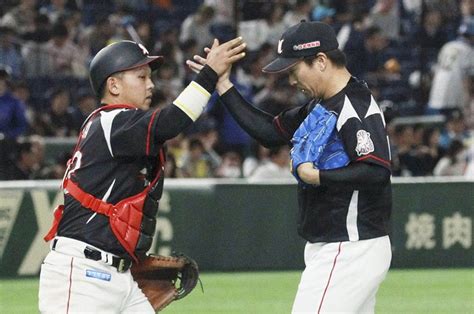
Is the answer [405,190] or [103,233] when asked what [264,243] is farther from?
[103,233]

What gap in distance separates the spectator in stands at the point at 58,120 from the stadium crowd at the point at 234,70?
19 millimetres

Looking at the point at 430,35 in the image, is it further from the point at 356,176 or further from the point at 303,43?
the point at 356,176

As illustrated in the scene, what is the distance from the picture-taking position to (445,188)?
1413 centimetres

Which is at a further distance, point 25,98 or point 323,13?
point 323,13

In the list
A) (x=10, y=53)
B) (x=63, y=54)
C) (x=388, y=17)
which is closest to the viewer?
(x=10, y=53)

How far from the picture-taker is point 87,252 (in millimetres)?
6016

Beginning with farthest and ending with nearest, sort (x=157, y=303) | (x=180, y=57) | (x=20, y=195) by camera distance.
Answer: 1. (x=180, y=57)
2. (x=20, y=195)
3. (x=157, y=303)

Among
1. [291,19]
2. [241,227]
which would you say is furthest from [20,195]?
[291,19]

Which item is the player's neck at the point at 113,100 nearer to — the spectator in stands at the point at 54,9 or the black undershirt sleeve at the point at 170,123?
the black undershirt sleeve at the point at 170,123

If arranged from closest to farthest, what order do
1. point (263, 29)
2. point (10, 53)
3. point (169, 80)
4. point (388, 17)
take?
point (10, 53), point (169, 80), point (263, 29), point (388, 17)

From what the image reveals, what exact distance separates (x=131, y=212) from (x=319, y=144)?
978 mm

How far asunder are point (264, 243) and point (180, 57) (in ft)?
15.7

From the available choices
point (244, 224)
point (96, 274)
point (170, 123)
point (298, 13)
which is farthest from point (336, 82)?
point (298, 13)

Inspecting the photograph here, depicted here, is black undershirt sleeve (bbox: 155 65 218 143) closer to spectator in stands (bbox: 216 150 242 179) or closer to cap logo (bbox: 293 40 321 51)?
cap logo (bbox: 293 40 321 51)
